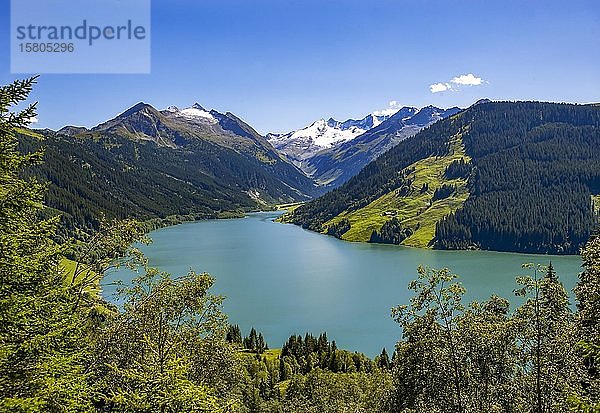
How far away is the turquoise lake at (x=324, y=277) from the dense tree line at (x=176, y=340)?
3099cm

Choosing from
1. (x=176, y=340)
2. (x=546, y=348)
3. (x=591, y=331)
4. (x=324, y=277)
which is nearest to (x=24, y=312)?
(x=176, y=340)

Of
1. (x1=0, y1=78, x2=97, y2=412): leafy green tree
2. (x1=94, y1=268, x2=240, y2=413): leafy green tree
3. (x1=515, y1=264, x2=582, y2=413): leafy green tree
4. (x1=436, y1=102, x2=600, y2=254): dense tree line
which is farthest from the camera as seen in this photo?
(x1=436, y1=102, x2=600, y2=254): dense tree line

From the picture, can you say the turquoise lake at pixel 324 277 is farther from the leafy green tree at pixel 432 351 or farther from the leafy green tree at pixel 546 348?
the leafy green tree at pixel 546 348

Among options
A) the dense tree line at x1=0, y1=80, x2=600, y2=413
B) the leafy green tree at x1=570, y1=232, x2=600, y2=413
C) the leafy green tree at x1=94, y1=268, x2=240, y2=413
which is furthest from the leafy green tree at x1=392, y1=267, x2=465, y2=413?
the leafy green tree at x1=94, y1=268, x2=240, y2=413

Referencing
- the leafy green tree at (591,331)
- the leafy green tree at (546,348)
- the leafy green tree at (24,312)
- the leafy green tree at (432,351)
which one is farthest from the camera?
the leafy green tree at (432,351)

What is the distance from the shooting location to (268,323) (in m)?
73.2

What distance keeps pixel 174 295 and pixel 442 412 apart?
9.76 meters

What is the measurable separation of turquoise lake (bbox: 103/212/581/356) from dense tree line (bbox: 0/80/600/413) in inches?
1220

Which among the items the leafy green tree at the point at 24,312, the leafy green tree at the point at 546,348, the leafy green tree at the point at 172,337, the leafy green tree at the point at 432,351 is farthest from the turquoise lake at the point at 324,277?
the leafy green tree at the point at 546,348

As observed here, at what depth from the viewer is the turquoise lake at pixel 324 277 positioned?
235 feet

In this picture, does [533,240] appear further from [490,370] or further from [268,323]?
[490,370]

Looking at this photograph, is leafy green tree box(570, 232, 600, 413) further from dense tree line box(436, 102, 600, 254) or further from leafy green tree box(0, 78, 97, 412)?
dense tree line box(436, 102, 600, 254)

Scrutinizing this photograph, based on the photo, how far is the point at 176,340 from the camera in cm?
1681

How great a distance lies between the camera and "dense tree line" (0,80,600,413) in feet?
38.3
